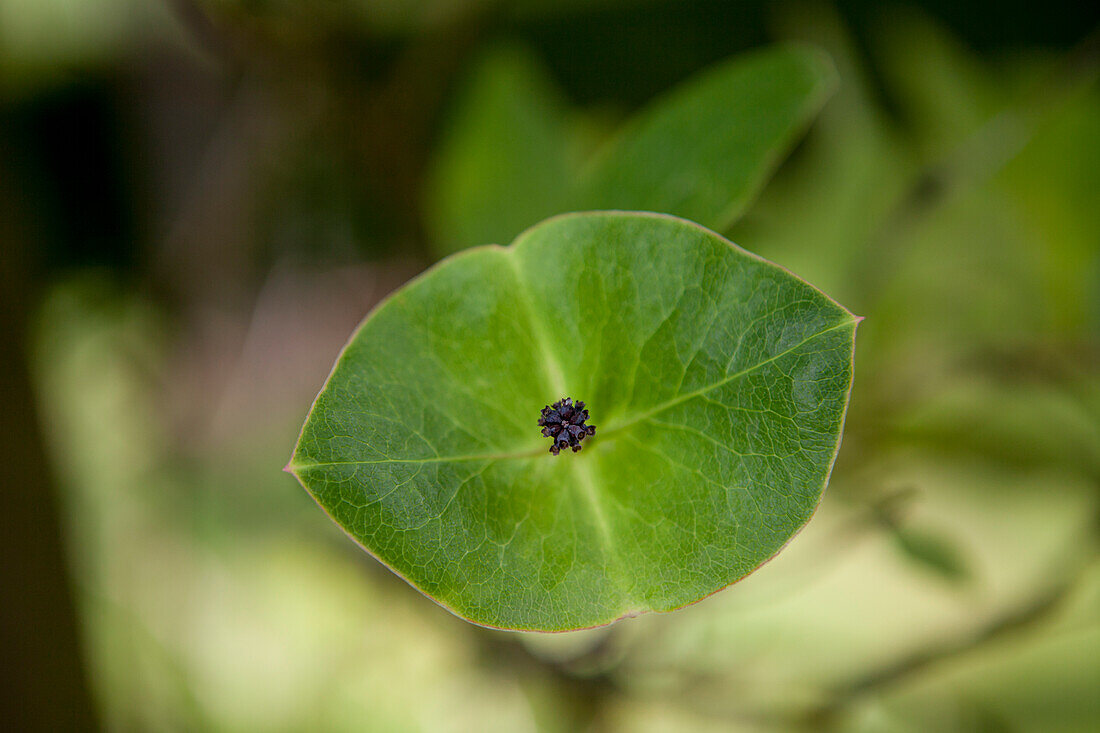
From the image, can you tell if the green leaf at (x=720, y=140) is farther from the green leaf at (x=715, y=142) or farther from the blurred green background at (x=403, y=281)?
the blurred green background at (x=403, y=281)

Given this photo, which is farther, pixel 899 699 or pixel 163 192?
pixel 163 192

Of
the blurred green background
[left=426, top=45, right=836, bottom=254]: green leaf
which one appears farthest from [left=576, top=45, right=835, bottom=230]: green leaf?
the blurred green background

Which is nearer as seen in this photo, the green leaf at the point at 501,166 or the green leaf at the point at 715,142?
the green leaf at the point at 715,142

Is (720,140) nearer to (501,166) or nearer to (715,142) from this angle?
(715,142)

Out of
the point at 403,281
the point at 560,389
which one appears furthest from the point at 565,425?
the point at 403,281

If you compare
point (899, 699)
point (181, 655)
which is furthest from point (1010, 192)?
point (181, 655)

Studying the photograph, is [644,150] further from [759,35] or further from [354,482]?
[759,35]

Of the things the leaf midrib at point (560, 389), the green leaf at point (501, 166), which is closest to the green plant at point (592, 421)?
the leaf midrib at point (560, 389)

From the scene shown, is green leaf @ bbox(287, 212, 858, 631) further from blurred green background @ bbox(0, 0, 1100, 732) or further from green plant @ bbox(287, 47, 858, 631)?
blurred green background @ bbox(0, 0, 1100, 732)
